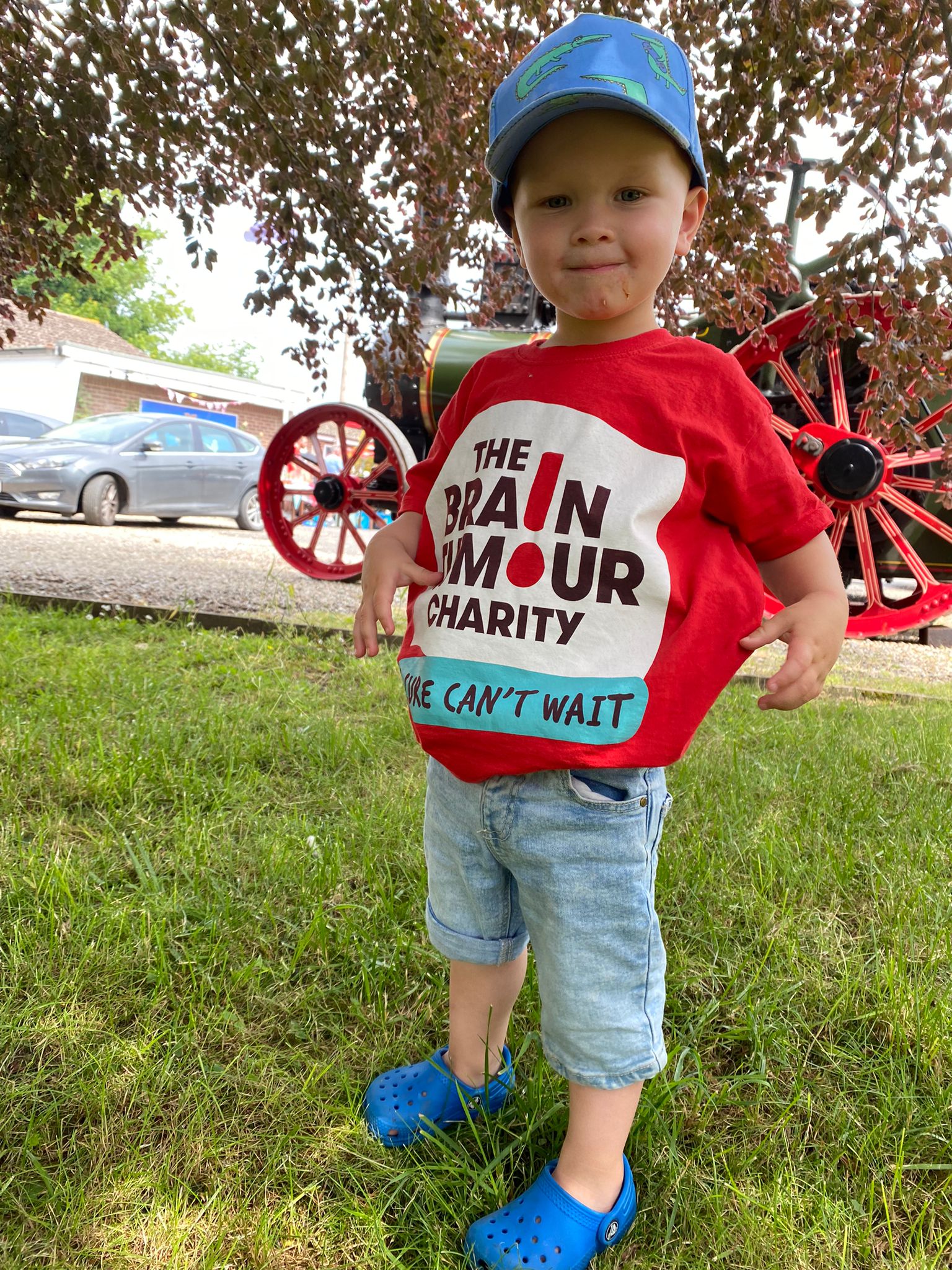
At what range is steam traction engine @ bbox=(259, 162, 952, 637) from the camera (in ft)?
13.2

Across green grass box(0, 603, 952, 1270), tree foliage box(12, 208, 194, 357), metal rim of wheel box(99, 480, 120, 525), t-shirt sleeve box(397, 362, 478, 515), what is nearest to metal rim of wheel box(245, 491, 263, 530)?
metal rim of wheel box(99, 480, 120, 525)

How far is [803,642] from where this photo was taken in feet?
3.29

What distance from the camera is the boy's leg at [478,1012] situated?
122 centimetres

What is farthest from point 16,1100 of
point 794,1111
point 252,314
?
point 252,314

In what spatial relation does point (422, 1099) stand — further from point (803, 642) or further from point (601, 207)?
point (601, 207)

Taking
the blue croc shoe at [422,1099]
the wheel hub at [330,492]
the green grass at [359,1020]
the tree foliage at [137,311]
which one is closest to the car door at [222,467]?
the wheel hub at [330,492]

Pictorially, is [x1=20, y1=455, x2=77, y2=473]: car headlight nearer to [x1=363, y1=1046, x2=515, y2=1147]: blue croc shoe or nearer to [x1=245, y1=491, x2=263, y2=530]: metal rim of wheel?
[x1=245, y1=491, x2=263, y2=530]: metal rim of wheel

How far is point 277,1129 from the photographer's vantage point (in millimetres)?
1195

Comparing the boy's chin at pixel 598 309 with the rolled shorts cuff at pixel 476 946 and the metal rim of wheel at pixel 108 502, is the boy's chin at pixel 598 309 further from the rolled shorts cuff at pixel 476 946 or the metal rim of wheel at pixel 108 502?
the metal rim of wheel at pixel 108 502

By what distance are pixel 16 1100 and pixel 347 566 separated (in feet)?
15.6

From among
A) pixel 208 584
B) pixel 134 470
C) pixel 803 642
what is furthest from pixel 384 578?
pixel 134 470

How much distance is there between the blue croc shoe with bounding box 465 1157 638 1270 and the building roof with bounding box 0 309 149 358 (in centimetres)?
2931

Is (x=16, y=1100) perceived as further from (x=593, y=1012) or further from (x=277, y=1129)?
(x=593, y=1012)

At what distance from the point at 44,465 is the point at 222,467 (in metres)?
2.35
